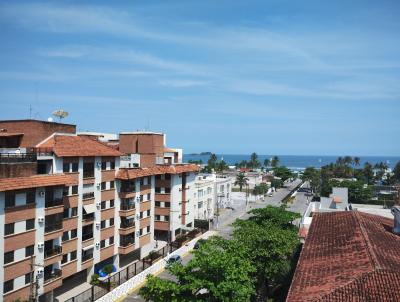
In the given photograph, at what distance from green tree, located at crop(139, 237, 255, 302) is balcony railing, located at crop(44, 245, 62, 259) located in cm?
1515

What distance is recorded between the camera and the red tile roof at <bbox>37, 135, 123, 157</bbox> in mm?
38781

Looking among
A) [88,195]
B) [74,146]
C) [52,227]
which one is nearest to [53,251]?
[52,227]

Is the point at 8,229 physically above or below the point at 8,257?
above

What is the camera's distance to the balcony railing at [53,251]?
35769mm

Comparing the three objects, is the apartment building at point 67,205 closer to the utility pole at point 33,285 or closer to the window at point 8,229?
the window at point 8,229

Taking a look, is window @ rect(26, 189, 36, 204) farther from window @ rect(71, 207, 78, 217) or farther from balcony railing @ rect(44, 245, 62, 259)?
window @ rect(71, 207, 78, 217)

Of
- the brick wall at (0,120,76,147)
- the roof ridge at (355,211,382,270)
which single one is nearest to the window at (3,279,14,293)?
the brick wall at (0,120,76,147)

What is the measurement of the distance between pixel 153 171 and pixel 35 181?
885 inches

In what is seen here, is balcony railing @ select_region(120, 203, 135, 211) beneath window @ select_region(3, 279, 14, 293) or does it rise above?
above

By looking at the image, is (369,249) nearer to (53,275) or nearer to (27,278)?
(27,278)

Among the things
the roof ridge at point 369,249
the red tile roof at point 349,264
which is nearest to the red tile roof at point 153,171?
the red tile roof at point 349,264

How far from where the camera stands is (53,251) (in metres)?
36.6

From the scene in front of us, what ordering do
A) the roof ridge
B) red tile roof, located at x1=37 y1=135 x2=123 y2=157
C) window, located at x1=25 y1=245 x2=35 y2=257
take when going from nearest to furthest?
the roof ridge
window, located at x1=25 y1=245 x2=35 y2=257
red tile roof, located at x1=37 y1=135 x2=123 y2=157

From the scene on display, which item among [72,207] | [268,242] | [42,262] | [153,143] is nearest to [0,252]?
[42,262]
